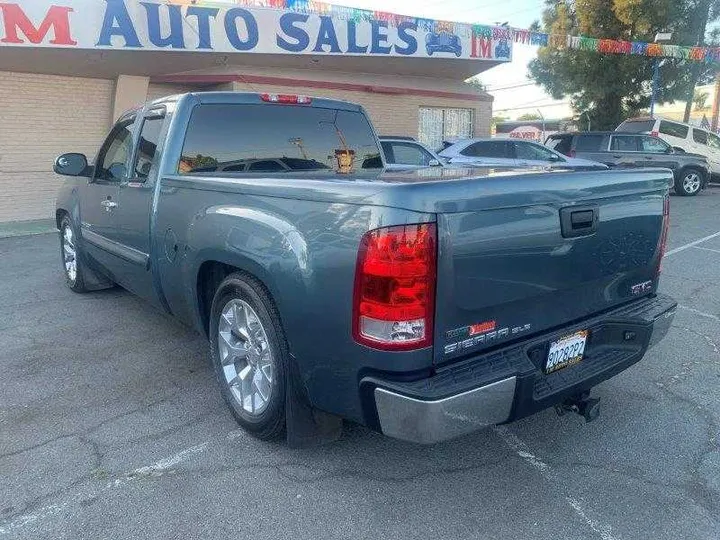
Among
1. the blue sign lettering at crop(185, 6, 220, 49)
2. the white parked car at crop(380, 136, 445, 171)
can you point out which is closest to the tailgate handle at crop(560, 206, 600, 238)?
the white parked car at crop(380, 136, 445, 171)

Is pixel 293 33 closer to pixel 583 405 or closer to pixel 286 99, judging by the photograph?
pixel 286 99

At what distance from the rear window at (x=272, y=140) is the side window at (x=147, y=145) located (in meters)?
0.33

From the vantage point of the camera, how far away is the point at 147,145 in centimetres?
414

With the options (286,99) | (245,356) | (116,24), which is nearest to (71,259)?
(286,99)

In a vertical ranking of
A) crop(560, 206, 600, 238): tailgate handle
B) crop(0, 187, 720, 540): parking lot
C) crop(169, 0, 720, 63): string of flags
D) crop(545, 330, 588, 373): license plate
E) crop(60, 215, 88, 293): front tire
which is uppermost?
crop(169, 0, 720, 63): string of flags

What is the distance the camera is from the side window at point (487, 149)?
12789 millimetres

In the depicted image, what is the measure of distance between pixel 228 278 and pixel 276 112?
155cm

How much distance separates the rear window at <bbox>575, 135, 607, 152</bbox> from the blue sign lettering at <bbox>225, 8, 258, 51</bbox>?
31.8 ft

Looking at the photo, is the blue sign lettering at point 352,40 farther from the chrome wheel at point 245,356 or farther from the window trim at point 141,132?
the chrome wheel at point 245,356

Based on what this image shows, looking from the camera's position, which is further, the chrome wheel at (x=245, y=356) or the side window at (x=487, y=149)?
the side window at (x=487, y=149)

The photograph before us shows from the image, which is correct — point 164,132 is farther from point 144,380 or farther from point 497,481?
point 497,481

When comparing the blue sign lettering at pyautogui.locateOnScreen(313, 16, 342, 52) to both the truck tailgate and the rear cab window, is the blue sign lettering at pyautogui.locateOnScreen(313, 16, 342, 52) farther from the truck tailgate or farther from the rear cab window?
the rear cab window

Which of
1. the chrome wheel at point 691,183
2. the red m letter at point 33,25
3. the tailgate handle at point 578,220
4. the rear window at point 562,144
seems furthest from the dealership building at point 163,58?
the tailgate handle at point 578,220

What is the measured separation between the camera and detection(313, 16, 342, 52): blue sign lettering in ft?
41.6
